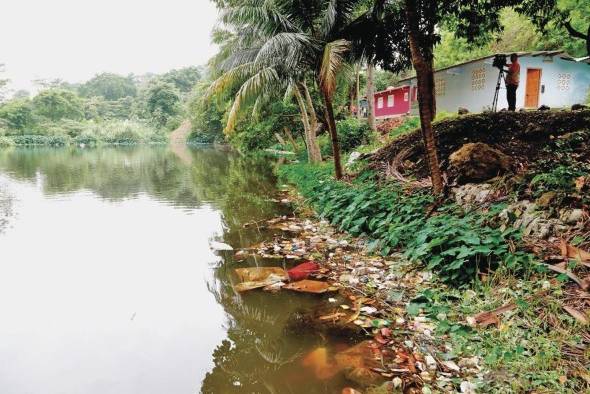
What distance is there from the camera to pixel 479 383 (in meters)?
3.15

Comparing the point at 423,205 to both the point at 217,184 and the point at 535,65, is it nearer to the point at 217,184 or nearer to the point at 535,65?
the point at 217,184

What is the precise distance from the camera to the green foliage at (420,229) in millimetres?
4629

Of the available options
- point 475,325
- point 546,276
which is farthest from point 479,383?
point 546,276


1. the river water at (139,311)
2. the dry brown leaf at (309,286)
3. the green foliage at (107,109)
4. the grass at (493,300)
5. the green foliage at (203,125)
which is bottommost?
the river water at (139,311)

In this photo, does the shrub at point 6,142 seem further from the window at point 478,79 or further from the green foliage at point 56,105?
the window at point 478,79

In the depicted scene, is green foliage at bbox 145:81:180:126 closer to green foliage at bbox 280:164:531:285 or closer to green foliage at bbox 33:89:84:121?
green foliage at bbox 33:89:84:121

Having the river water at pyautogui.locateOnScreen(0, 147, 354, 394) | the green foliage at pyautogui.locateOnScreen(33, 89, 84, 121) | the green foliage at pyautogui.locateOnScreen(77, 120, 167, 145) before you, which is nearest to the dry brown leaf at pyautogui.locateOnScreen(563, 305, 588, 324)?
the river water at pyautogui.locateOnScreen(0, 147, 354, 394)

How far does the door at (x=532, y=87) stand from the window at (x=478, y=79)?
74.5 inches

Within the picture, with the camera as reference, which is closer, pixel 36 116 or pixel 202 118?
pixel 202 118

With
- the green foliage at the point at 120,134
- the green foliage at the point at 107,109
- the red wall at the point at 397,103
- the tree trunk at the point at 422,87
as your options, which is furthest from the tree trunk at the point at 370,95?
the green foliage at the point at 107,109

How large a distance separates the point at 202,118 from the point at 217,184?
3673cm

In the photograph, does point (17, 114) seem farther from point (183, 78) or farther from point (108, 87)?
point (108, 87)

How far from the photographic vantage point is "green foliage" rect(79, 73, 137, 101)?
354 ft

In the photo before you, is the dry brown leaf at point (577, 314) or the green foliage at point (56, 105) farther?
the green foliage at point (56, 105)
